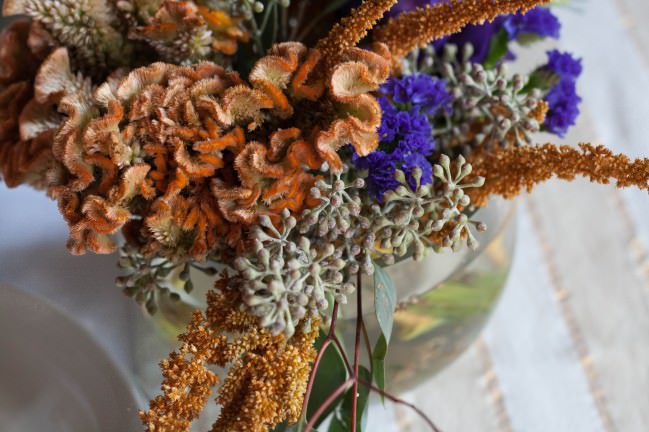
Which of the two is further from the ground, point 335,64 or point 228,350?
point 335,64

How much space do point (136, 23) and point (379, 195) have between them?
0.19 m

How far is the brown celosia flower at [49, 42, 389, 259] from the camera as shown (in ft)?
1.31

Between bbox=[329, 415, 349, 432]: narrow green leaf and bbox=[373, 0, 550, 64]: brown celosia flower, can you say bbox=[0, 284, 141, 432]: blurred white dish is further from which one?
bbox=[373, 0, 550, 64]: brown celosia flower

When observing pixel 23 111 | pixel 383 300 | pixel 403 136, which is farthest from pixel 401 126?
pixel 23 111

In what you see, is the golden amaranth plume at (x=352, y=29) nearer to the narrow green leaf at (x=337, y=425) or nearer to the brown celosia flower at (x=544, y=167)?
the brown celosia flower at (x=544, y=167)

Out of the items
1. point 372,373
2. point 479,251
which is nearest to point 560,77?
point 479,251

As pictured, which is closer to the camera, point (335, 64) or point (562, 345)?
point (335, 64)

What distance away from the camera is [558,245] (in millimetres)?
812

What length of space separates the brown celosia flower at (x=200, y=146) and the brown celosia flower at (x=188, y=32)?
35 millimetres

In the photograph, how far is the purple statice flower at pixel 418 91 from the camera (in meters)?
0.47

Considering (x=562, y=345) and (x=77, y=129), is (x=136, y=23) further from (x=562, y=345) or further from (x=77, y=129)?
(x=562, y=345)

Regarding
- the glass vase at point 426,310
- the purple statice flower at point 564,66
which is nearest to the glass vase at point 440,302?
the glass vase at point 426,310

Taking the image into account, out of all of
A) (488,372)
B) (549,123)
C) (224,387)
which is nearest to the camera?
(224,387)

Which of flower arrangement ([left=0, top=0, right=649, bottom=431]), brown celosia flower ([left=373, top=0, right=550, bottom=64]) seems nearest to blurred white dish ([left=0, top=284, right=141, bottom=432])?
flower arrangement ([left=0, top=0, right=649, bottom=431])
